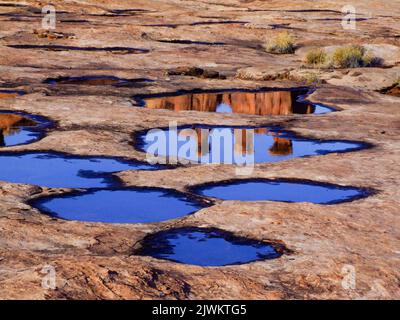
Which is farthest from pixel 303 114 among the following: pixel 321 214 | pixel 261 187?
pixel 321 214

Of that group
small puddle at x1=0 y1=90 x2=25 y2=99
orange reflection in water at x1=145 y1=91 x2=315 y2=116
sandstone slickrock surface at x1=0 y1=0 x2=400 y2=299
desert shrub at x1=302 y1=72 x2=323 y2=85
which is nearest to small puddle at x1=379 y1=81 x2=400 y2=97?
sandstone slickrock surface at x1=0 y1=0 x2=400 y2=299

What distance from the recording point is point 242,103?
62.2 feet

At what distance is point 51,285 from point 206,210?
3317 millimetres

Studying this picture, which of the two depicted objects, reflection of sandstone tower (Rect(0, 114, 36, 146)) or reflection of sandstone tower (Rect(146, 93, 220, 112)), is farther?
reflection of sandstone tower (Rect(146, 93, 220, 112))

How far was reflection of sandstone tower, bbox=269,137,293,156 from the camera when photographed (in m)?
13.5

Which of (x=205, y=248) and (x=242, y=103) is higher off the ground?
(x=205, y=248)

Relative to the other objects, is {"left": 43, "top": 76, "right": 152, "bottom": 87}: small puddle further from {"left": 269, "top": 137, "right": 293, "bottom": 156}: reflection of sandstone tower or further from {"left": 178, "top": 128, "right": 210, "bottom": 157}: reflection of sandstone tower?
{"left": 269, "top": 137, "right": 293, "bottom": 156}: reflection of sandstone tower

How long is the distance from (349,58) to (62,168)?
48.9 ft

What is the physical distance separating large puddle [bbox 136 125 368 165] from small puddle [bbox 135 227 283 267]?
3771 millimetres

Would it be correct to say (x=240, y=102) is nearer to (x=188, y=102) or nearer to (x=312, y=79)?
(x=188, y=102)

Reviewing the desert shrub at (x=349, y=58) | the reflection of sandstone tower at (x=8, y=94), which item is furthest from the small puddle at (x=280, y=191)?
the desert shrub at (x=349, y=58)

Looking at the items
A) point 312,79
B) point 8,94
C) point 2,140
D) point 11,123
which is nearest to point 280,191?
point 2,140

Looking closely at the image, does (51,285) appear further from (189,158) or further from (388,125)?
(388,125)

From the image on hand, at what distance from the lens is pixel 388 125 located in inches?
634
